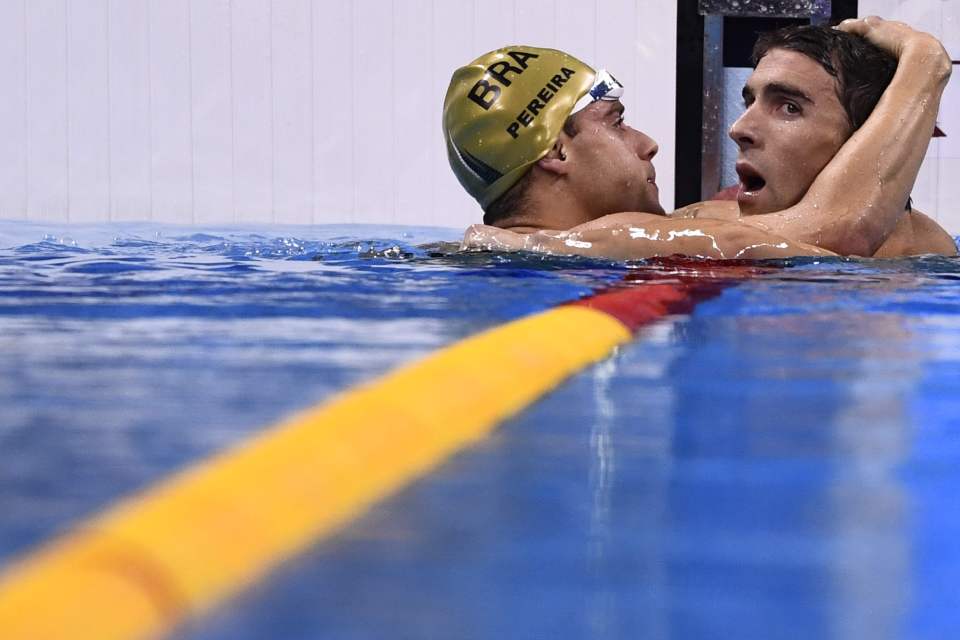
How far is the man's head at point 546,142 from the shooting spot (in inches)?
147

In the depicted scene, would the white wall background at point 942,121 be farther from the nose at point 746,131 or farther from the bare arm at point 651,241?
the bare arm at point 651,241

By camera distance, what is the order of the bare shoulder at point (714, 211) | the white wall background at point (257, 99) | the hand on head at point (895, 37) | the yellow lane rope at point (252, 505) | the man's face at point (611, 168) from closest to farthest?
1. the yellow lane rope at point (252, 505)
2. the hand on head at point (895, 37)
3. the man's face at point (611, 168)
4. the bare shoulder at point (714, 211)
5. the white wall background at point (257, 99)

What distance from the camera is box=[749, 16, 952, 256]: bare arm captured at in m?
3.31

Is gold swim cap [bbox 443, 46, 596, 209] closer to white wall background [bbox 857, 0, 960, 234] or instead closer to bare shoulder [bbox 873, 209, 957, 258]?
bare shoulder [bbox 873, 209, 957, 258]

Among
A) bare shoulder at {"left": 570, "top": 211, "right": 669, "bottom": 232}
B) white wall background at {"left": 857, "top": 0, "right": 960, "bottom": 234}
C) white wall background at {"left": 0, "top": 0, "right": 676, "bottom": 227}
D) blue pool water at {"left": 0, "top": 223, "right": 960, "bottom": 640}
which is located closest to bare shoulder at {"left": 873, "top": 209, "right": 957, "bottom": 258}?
bare shoulder at {"left": 570, "top": 211, "right": 669, "bottom": 232}

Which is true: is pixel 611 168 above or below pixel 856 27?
below

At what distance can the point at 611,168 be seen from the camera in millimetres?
3725

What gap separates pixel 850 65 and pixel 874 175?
48cm

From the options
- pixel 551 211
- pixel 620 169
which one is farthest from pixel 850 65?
pixel 551 211

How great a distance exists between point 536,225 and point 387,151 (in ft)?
12.1

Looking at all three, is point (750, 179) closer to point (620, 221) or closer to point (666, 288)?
point (620, 221)

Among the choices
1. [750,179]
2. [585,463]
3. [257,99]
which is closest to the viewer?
[585,463]

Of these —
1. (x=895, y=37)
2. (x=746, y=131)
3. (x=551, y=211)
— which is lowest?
(x=551, y=211)

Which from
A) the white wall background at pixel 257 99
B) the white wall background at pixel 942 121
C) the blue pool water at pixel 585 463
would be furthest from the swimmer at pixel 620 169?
the white wall background at pixel 942 121
